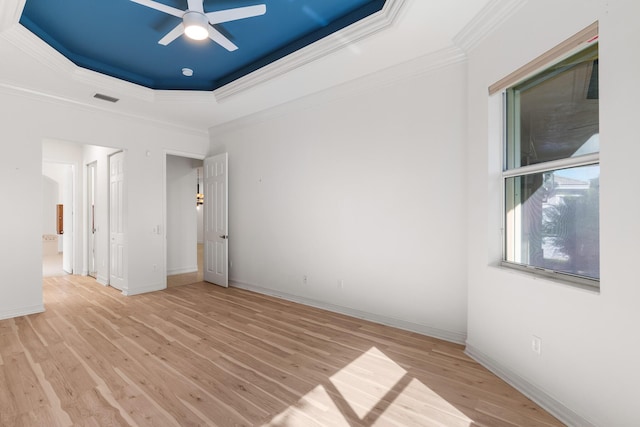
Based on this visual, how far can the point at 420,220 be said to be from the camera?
343cm

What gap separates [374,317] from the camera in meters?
3.84

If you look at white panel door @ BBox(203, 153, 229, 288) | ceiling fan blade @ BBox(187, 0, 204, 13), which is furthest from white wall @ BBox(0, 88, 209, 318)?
ceiling fan blade @ BBox(187, 0, 204, 13)

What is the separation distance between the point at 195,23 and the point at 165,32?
2.97 feet

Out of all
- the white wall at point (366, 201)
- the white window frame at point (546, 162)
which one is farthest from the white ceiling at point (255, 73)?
the white window frame at point (546, 162)

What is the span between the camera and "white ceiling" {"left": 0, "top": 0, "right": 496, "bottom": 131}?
2.67 metres

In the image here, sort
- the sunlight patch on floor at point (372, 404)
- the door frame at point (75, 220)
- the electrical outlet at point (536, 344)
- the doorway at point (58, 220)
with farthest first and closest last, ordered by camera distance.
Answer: the doorway at point (58, 220)
the door frame at point (75, 220)
the electrical outlet at point (536, 344)
the sunlight patch on floor at point (372, 404)

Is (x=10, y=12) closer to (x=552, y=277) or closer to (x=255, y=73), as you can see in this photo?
(x=255, y=73)

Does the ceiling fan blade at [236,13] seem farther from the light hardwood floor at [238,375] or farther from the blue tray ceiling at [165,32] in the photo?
the light hardwood floor at [238,375]

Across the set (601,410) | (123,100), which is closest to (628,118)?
(601,410)

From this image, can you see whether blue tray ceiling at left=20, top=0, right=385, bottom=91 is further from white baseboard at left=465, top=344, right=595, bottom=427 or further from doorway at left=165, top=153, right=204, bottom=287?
white baseboard at left=465, top=344, right=595, bottom=427

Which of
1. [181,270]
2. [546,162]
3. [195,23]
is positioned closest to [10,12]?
[195,23]

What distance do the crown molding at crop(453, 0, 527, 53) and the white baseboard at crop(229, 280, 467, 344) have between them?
2828mm

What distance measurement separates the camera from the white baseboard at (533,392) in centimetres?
192

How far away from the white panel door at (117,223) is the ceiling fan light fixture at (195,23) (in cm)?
341
